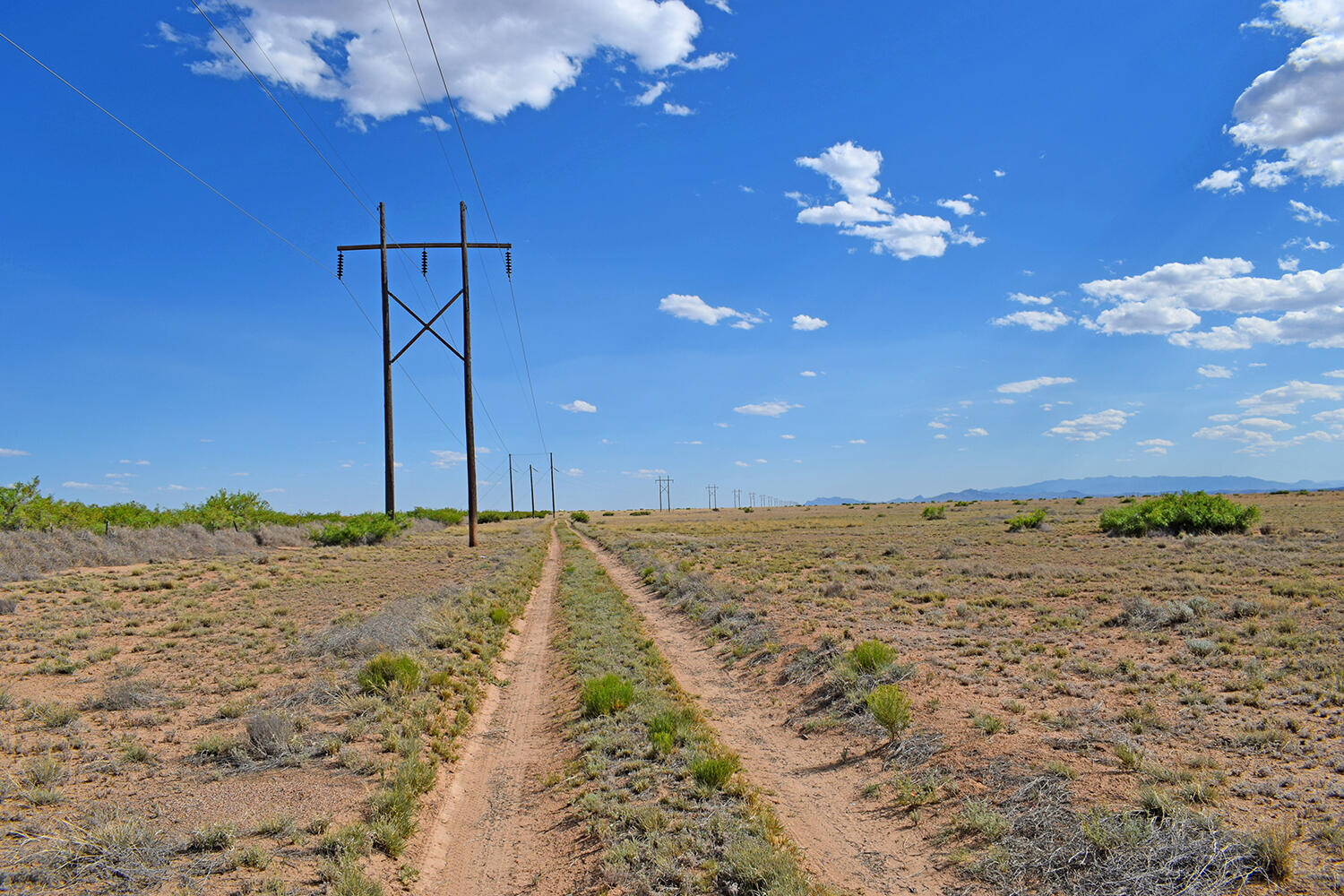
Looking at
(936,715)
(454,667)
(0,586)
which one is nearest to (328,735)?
(454,667)

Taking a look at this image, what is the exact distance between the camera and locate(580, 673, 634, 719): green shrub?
10.5 metres

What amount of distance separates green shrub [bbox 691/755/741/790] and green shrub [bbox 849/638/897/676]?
489 cm

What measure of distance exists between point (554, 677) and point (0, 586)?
2206 centimetres

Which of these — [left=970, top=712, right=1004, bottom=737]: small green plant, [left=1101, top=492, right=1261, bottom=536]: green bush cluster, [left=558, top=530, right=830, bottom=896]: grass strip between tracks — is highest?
[left=1101, top=492, right=1261, bottom=536]: green bush cluster

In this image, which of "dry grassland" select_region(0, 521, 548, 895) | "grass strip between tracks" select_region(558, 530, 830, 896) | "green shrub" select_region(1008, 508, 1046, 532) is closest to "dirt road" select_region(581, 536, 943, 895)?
"grass strip between tracks" select_region(558, 530, 830, 896)

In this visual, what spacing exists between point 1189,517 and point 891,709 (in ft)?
131

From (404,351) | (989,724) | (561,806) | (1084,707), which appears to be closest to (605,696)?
(561,806)

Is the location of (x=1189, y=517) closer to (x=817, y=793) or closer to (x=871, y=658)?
(x=871, y=658)

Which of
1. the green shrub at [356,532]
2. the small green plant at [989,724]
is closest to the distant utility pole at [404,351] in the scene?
the green shrub at [356,532]

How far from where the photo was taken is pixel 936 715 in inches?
389

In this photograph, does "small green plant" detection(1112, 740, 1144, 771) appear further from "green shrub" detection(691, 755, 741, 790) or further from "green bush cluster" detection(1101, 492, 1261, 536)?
"green bush cluster" detection(1101, 492, 1261, 536)

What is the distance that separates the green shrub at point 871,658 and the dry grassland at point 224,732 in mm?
6966

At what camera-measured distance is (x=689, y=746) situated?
29.2ft

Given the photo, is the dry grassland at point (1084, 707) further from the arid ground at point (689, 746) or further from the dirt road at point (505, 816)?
the dirt road at point (505, 816)
